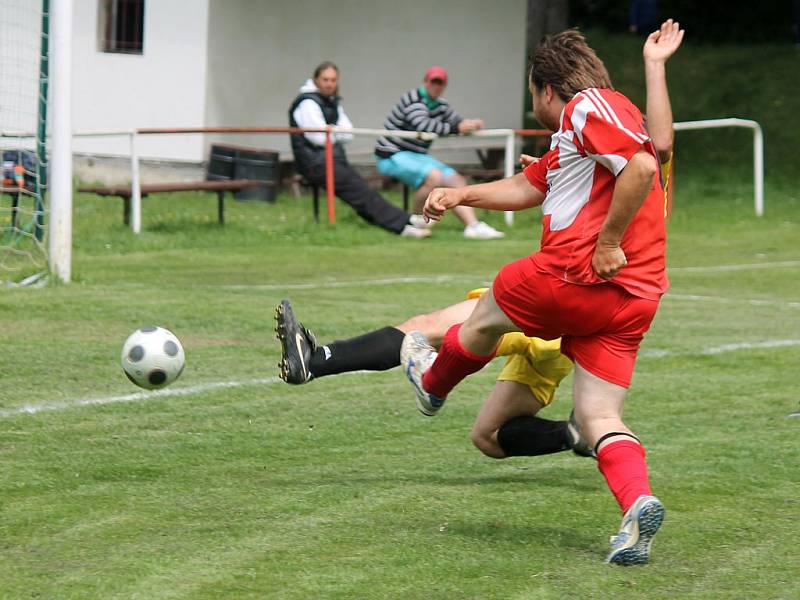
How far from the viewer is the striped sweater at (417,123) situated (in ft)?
55.2

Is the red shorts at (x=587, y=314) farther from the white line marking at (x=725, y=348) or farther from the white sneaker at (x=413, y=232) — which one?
the white sneaker at (x=413, y=232)

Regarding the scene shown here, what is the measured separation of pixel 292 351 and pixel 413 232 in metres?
10.3

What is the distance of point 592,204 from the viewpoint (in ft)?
16.1

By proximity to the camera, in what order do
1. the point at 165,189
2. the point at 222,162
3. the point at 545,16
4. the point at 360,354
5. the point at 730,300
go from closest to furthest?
the point at 360,354 → the point at 730,300 → the point at 165,189 → the point at 222,162 → the point at 545,16

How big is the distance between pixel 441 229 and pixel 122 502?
11.5 metres

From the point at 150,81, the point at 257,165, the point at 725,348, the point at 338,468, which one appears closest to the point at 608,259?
the point at 338,468

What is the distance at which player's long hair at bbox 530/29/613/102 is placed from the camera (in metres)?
5.00

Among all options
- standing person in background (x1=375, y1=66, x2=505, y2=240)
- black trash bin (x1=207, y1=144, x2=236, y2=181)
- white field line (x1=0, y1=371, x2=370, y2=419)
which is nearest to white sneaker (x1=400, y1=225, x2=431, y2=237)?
standing person in background (x1=375, y1=66, x2=505, y2=240)

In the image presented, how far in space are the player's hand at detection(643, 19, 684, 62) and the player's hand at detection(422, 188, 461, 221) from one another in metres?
0.86

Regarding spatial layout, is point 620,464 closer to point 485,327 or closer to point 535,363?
point 485,327

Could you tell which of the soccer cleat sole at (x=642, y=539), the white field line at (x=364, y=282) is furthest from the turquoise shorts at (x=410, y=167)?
the soccer cleat sole at (x=642, y=539)

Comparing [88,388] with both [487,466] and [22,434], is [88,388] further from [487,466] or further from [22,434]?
[487,466]

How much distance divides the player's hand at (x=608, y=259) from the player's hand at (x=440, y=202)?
0.76 m

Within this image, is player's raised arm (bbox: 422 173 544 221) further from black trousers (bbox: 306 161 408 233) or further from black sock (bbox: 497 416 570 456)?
black trousers (bbox: 306 161 408 233)
